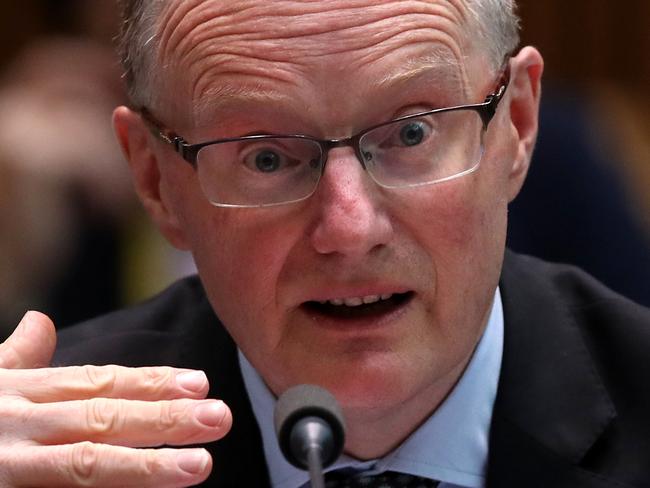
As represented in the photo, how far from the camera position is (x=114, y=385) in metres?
1.90

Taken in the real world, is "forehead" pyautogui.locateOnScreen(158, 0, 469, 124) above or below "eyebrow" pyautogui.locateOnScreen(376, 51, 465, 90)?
above

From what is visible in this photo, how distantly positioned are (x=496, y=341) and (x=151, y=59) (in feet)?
2.72

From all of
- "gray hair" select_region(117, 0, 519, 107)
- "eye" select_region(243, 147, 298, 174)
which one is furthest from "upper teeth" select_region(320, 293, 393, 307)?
"gray hair" select_region(117, 0, 519, 107)

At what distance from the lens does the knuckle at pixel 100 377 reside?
1.90 m

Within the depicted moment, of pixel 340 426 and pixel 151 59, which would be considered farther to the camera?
pixel 151 59

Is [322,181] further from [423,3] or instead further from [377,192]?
[423,3]

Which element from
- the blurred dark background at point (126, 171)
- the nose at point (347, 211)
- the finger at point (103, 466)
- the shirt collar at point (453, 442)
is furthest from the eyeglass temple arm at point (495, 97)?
the blurred dark background at point (126, 171)

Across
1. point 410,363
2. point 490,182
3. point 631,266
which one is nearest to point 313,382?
point 410,363

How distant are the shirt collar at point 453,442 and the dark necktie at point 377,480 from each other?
0.01 m

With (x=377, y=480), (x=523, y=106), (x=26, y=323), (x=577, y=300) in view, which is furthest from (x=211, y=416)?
(x=577, y=300)

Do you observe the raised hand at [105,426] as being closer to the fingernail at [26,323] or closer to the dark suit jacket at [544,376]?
the fingernail at [26,323]

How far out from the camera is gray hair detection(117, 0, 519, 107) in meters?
2.13

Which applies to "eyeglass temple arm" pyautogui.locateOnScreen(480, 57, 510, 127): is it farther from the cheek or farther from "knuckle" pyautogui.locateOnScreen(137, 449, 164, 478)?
"knuckle" pyautogui.locateOnScreen(137, 449, 164, 478)

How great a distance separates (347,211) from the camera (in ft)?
6.37
